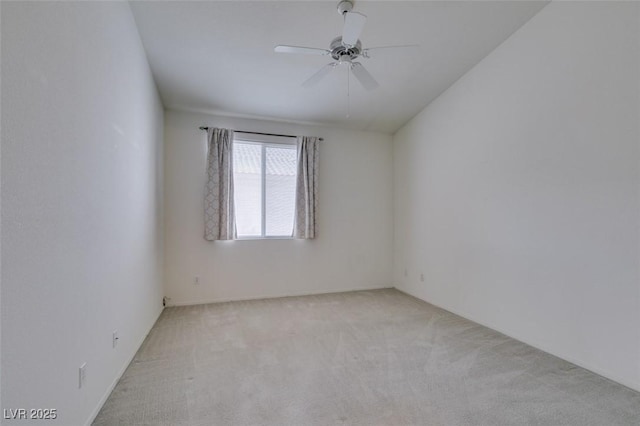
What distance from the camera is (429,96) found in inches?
158

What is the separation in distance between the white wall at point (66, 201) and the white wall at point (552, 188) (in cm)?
356

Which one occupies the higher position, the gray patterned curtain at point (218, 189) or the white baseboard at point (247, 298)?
the gray patterned curtain at point (218, 189)

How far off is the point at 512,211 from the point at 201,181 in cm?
392

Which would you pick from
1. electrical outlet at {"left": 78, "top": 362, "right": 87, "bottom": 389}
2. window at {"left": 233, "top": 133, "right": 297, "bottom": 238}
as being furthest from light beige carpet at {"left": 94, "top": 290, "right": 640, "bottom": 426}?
window at {"left": 233, "top": 133, "right": 297, "bottom": 238}

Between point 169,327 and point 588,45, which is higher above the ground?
point 588,45

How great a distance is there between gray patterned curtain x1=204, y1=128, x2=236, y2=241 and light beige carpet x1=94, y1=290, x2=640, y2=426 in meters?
1.25

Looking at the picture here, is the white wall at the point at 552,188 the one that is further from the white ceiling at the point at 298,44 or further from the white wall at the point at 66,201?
the white wall at the point at 66,201

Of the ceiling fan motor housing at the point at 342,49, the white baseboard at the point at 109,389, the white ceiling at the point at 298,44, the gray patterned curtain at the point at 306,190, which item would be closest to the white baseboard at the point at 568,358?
the gray patterned curtain at the point at 306,190

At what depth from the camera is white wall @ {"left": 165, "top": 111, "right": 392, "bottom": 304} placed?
3.98 m

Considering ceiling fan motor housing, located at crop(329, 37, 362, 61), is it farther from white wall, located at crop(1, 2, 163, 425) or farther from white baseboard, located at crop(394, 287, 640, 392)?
white baseboard, located at crop(394, 287, 640, 392)

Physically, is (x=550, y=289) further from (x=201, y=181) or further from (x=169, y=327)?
(x=201, y=181)

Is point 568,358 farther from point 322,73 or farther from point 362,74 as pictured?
point 322,73

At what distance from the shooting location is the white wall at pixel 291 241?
3.98 metres

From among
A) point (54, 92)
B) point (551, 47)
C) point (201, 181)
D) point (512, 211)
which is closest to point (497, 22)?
point (551, 47)
